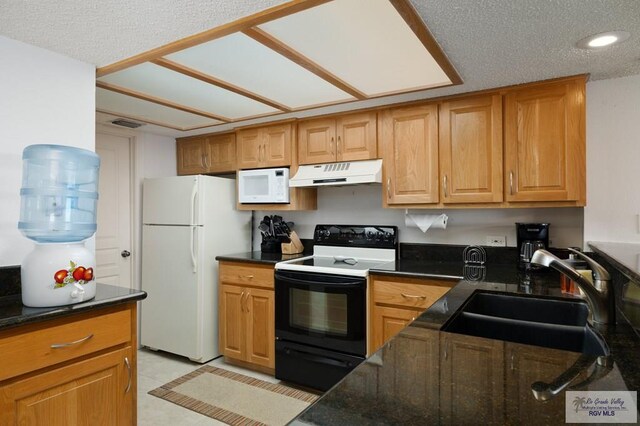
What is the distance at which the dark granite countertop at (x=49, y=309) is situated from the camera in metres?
1.38

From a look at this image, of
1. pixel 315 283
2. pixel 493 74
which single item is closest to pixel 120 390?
pixel 315 283

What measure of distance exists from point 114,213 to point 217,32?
8.19ft

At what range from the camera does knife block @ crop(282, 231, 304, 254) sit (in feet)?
11.0

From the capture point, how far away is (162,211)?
340 centimetres

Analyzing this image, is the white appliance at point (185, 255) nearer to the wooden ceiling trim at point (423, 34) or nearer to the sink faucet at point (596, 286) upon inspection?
the wooden ceiling trim at point (423, 34)

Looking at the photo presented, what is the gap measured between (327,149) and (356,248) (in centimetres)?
87

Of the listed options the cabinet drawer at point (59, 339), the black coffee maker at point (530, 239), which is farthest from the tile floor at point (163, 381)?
the black coffee maker at point (530, 239)

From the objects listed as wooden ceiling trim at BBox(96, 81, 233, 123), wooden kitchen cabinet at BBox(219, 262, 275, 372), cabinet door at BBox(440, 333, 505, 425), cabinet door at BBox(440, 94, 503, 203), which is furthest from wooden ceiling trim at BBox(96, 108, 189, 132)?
cabinet door at BBox(440, 333, 505, 425)

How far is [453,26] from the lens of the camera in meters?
1.58

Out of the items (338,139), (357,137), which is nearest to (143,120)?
(338,139)

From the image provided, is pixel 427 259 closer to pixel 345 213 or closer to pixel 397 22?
pixel 345 213

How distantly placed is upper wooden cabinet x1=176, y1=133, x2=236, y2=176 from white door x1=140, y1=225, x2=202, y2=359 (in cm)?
71

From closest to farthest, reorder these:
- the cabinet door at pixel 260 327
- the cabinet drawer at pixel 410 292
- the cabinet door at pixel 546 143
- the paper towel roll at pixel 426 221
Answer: the cabinet door at pixel 546 143
the cabinet drawer at pixel 410 292
the paper towel roll at pixel 426 221
the cabinet door at pixel 260 327

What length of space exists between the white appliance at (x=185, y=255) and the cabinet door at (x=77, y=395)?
1.43 m
